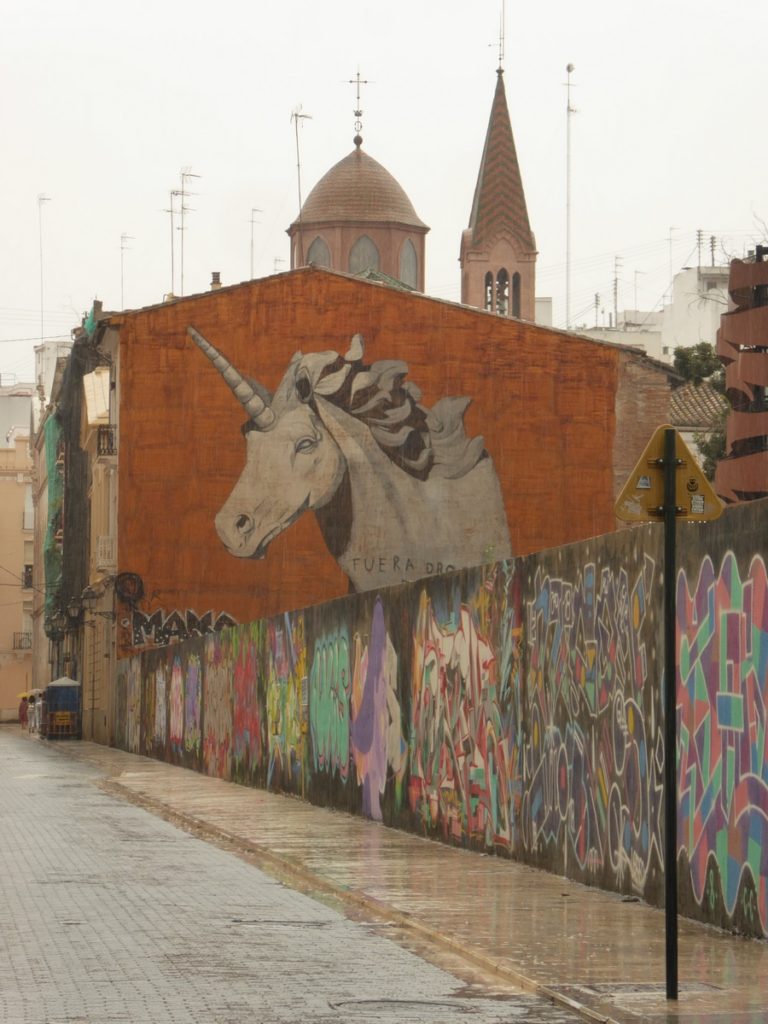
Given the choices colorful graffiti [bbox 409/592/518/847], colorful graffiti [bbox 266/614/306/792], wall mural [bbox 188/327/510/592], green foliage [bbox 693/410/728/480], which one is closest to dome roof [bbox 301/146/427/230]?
green foliage [bbox 693/410/728/480]

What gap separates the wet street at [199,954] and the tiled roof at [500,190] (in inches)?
3141

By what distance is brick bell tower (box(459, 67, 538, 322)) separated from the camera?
94.4 meters

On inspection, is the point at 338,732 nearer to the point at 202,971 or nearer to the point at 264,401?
the point at 202,971

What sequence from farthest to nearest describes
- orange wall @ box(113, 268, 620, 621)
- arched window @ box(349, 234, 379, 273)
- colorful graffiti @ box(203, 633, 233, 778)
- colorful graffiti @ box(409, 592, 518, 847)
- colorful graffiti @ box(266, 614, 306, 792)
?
arched window @ box(349, 234, 379, 273) < orange wall @ box(113, 268, 620, 621) < colorful graffiti @ box(203, 633, 233, 778) < colorful graffiti @ box(266, 614, 306, 792) < colorful graffiti @ box(409, 592, 518, 847)

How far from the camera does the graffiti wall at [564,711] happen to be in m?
11.1

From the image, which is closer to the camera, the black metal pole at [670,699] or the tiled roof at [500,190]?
the black metal pole at [670,699]

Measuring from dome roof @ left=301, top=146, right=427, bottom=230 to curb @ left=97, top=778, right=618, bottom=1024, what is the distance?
65.3 metres

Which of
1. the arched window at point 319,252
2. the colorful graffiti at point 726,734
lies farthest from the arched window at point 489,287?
the colorful graffiti at point 726,734

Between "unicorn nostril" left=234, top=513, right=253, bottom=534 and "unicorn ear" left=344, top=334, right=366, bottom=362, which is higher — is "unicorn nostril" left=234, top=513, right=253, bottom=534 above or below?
below

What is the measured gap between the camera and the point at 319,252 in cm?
8631

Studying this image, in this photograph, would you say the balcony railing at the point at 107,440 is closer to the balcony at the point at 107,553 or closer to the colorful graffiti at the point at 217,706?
the balcony at the point at 107,553

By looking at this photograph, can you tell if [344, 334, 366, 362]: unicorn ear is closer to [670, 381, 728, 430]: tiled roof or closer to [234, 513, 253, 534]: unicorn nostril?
[234, 513, 253, 534]: unicorn nostril

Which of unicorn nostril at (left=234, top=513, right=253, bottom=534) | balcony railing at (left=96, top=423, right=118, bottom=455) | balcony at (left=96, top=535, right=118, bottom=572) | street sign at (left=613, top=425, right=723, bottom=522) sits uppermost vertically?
balcony railing at (left=96, top=423, right=118, bottom=455)

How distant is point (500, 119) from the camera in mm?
95125
